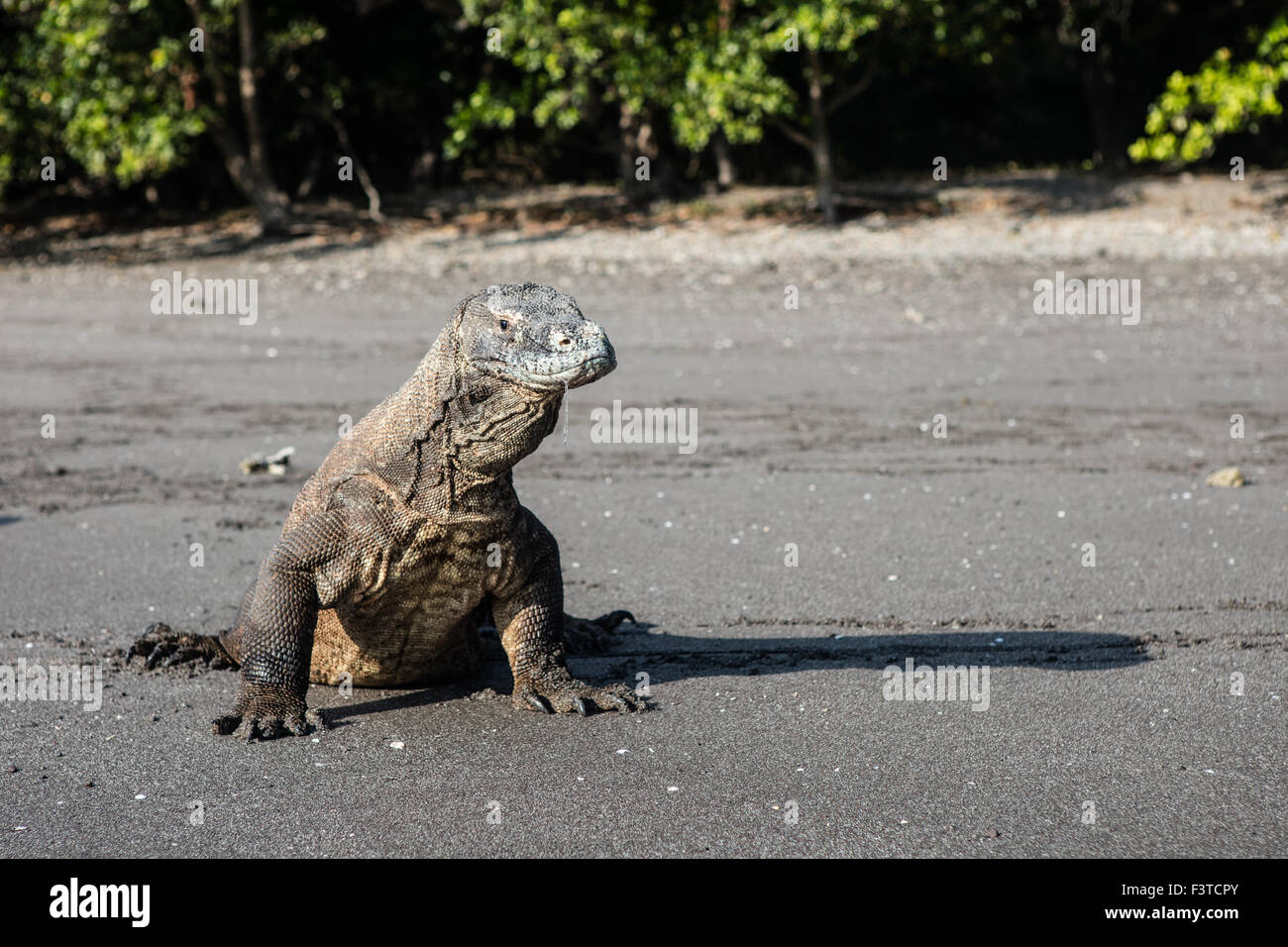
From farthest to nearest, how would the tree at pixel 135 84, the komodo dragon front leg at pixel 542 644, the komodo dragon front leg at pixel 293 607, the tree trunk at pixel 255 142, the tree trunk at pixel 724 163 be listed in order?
Answer: 1. the tree trunk at pixel 724 163
2. the tree trunk at pixel 255 142
3. the tree at pixel 135 84
4. the komodo dragon front leg at pixel 542 644
5. the komodo dragon front leg at pixel 293 607

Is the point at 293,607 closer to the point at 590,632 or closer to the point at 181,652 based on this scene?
the point at 181,652

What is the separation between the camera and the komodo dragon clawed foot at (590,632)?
5.61m

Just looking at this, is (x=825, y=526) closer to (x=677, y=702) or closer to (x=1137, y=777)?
(x=677, y=702)

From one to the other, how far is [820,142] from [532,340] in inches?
686

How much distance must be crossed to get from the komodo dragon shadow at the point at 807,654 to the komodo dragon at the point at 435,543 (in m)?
0.31

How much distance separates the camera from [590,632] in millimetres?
5668

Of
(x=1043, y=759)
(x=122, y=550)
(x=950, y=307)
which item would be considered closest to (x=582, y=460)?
(x=122, y=550)

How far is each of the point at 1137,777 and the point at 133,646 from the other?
3.59 metres

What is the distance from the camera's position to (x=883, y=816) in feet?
13.5

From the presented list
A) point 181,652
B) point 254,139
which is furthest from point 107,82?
point 181,652

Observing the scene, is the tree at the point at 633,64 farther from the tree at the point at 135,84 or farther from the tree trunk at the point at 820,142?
the tree at the point at 135,84

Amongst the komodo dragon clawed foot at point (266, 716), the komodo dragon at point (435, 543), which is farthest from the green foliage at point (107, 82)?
the komodo dragon clawed foot at point (266, 716)

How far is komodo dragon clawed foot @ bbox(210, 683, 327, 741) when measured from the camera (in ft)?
15.1

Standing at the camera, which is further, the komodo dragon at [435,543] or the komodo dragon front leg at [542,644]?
→ the komodo dragon front leg at [542,644]
